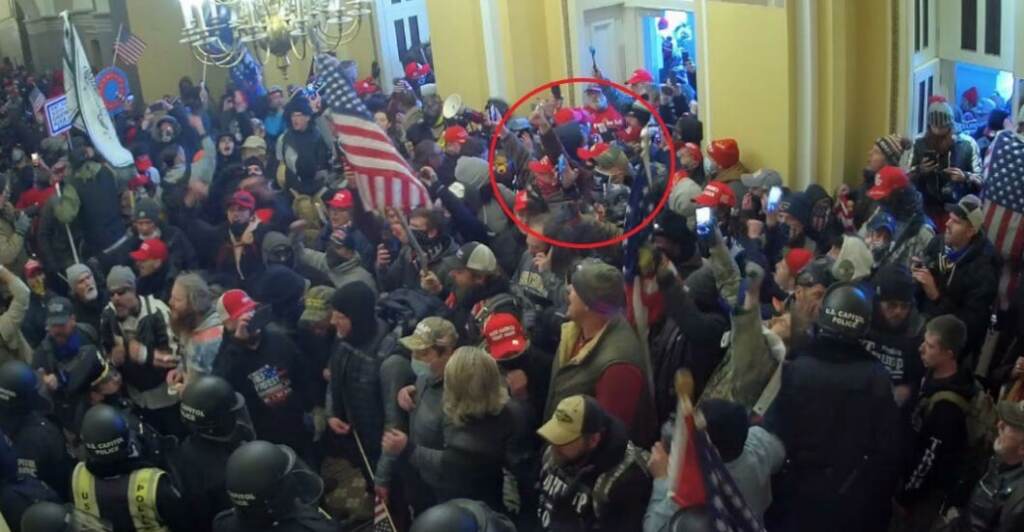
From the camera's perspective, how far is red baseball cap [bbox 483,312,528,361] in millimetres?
4492

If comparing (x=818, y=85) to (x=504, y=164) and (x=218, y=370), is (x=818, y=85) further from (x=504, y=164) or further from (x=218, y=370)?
Result: (x=218, y=370)

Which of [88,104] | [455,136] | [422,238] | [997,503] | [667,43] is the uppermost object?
[88,104]

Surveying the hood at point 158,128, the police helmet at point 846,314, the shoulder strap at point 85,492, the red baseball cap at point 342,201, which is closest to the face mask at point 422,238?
the red baseball cap at point 342,201

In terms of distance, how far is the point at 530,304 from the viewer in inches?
215

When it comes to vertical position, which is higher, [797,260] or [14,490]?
[797,260]

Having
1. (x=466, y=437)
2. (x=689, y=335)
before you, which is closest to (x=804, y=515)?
(x=689, y=335)

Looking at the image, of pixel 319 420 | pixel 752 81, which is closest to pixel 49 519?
pixel 319 420

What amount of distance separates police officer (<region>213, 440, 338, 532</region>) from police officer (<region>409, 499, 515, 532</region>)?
27.1 inches

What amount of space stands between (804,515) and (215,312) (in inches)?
127

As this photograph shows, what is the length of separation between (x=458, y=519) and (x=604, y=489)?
0.67 metres

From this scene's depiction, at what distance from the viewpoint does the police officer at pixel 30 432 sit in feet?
15.3

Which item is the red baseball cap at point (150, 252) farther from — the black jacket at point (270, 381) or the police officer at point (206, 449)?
the police officer at point (206, 449)

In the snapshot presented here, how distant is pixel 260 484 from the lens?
11.7ft

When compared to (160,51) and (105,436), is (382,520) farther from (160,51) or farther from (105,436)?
(160,51)
